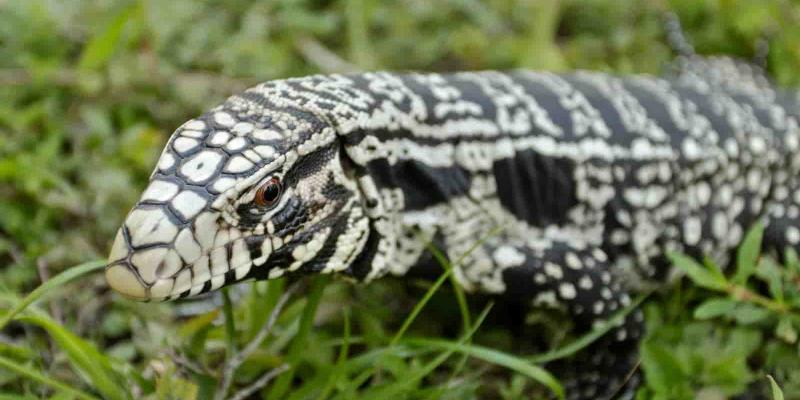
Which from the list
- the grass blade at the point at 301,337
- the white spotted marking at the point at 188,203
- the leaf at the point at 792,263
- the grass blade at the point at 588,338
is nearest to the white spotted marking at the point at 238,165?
the white spotted marking at the point at 188,203

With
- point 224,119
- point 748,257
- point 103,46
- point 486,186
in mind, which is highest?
point 103,46

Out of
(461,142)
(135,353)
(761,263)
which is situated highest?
(461,142)

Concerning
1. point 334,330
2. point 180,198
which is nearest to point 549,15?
point 334,330

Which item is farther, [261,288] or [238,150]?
[261,288]

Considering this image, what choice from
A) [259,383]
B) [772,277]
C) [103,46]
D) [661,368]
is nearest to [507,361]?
[661,368]

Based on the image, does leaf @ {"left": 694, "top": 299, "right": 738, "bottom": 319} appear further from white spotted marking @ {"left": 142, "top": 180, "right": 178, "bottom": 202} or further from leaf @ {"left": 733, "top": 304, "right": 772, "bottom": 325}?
white spotted marking @ {"left": 142, "top": 180, "right": 178, "bottom": 202}

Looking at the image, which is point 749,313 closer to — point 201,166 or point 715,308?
point 715,308

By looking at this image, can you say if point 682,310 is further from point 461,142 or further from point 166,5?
point 166,5

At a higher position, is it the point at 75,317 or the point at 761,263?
the point at 75,317
